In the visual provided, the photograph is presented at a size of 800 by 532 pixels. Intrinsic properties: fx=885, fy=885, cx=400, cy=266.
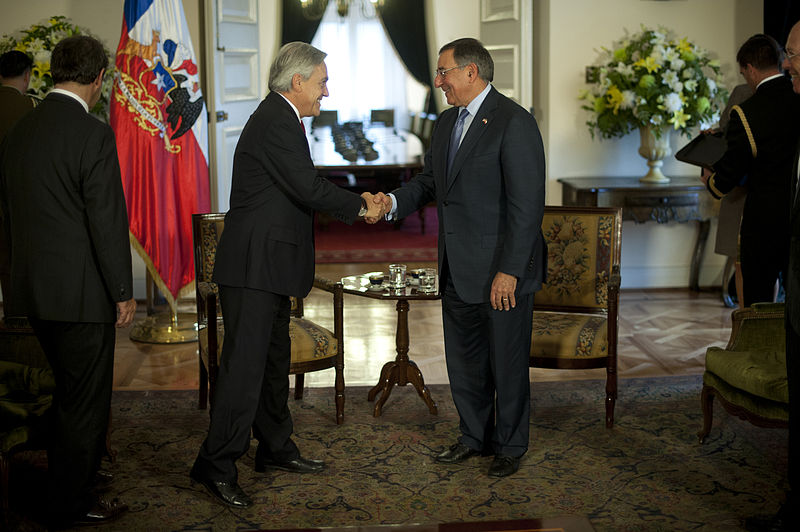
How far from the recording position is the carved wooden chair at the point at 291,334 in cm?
385

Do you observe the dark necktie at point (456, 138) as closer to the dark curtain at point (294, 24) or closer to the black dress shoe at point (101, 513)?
the black dress shoe at point (101, 513)

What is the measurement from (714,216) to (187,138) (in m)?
3.77

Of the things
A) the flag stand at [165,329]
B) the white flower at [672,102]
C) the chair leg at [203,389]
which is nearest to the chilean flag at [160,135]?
the flag stand at [165,329]

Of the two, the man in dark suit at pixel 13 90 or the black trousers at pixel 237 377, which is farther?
the man in dark suit at pixel 13 90

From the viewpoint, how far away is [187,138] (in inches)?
223

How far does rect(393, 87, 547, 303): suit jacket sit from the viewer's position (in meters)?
3.22

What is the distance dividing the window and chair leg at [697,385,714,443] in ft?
27.3

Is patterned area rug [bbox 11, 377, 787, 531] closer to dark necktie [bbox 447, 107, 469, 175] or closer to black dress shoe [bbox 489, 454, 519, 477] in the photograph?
black dress shoe [bbox 489, 454, 519, 477]

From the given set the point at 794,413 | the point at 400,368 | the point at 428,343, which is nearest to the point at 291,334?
the point at 400,368

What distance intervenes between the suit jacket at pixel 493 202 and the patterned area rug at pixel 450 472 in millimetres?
748

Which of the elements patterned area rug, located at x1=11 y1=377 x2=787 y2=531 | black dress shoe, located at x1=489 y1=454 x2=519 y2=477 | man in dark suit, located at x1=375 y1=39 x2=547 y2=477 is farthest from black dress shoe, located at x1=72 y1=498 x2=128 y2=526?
black dress shoe, located at x1=489 y1=454 x2=519 y2=477

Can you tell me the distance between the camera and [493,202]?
10.9 ft

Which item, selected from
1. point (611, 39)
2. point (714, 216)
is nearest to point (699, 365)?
point (714, 216)

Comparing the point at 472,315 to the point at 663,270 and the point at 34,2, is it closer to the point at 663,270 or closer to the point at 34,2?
the point at 663,270
